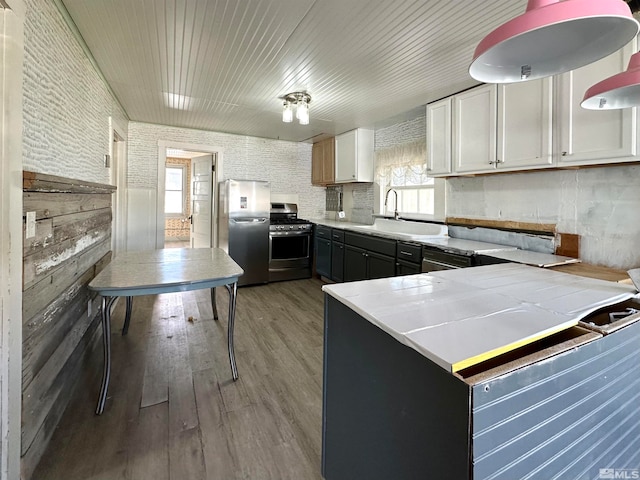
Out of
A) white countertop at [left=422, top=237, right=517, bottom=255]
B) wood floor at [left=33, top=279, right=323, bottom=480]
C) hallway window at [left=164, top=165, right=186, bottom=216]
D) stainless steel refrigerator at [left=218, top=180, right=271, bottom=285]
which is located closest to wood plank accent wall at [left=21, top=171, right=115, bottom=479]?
wood floor at [left=33, top=279, right=323, bottom=480]

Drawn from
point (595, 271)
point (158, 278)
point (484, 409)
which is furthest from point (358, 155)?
point (484, 409)

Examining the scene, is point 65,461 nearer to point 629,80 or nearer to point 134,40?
point 134,40

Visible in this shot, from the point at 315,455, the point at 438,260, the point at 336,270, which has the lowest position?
the point at 315,455

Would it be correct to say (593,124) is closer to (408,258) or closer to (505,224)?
(505,224)

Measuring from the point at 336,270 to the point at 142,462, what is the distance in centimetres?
Result: 319

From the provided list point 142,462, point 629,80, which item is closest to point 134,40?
point 142,462

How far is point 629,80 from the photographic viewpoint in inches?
43.4

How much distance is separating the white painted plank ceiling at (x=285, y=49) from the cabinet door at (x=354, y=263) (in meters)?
1.74

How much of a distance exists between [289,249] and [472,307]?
3959 mm

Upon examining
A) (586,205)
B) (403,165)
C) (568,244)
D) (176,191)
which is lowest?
(568,244)

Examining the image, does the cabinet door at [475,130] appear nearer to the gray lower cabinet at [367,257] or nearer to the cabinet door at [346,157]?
the gray lower cabinet at [367,257]

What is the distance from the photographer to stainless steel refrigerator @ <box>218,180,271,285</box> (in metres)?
4.52

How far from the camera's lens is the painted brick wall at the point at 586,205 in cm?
205

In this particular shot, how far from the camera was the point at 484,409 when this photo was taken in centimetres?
68
